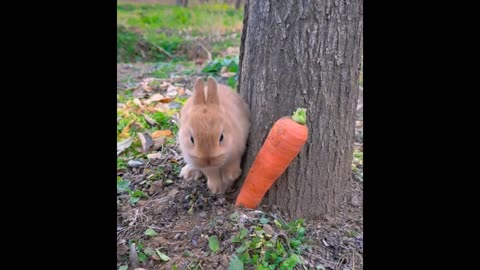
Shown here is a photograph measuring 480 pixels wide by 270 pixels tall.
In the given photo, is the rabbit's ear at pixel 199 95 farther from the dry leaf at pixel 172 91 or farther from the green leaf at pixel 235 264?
the dry leaf at pixel 172 91

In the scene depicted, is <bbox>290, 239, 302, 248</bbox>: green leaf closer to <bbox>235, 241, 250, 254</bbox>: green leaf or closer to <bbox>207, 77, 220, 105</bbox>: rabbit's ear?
<bbox>235, 241, 250, 254</bbox>: green leaf

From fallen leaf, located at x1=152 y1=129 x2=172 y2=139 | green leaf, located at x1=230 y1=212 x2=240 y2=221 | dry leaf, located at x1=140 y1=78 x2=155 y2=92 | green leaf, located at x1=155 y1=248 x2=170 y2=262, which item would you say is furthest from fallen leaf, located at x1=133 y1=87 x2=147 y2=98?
green leaf, located at x1=155 y1=248 x2=170 y2=262

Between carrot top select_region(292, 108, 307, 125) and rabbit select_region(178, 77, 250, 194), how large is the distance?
43 centimetres

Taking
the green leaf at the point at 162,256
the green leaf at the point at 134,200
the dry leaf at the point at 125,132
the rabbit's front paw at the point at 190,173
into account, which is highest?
the dry leaf at the point at 125,132

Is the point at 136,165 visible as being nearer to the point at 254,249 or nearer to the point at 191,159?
the point at 191,159

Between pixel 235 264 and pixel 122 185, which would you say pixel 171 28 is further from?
pixel 235 264

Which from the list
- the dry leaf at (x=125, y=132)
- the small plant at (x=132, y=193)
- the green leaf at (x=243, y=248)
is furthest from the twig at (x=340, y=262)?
the dry leaf at (x=125, y=132)

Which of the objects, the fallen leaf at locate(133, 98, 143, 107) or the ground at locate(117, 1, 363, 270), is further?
the fallen leaf at locate(133, 98, 143, 107)

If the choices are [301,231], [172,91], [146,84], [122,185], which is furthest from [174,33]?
[301,231]

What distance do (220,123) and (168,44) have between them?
7.75 meters

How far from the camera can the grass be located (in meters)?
10.3

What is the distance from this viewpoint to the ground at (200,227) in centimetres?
297

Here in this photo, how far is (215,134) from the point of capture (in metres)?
3.23

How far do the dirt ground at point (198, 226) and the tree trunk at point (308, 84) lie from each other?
19 cm
